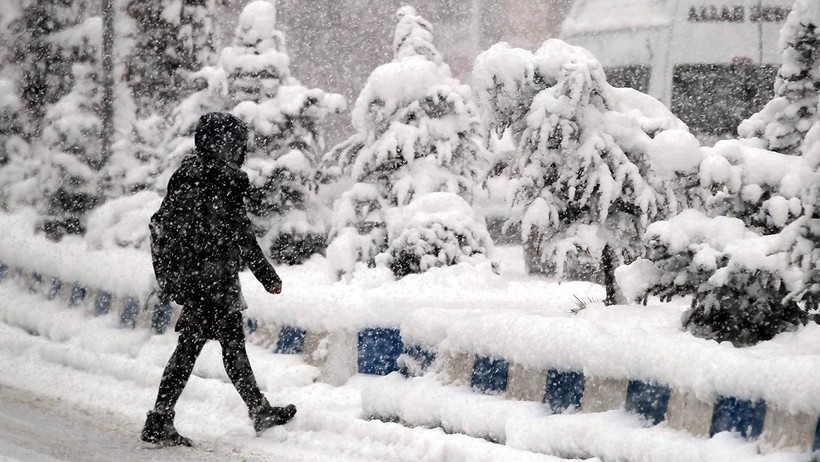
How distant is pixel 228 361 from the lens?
754 centimetres

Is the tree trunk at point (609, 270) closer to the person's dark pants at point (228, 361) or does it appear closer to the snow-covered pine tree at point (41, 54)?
the person's dark pants at point (228, 361)

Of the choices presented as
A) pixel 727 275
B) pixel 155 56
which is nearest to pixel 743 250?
pixel 727 275

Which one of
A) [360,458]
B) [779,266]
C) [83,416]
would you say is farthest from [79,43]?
[779,266]

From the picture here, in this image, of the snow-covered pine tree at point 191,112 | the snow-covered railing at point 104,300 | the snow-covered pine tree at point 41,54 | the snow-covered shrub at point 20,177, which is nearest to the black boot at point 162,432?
the snow-covered railing at point 104,300

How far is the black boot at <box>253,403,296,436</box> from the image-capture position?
755 centimetres

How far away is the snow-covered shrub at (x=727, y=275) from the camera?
6105mm

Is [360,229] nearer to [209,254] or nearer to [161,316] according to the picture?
[161,316]

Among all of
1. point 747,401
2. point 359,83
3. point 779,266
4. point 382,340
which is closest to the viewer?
point 747,401

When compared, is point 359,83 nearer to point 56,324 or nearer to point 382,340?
point 56,324

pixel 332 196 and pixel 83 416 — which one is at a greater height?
pixel 332 196

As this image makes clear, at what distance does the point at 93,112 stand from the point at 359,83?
10035mm

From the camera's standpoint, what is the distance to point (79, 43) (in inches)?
801

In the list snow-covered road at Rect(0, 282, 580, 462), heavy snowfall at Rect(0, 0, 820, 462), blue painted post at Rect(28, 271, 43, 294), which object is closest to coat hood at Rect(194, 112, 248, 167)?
heavy snowfall at Rect(0, 0, 820, 462)

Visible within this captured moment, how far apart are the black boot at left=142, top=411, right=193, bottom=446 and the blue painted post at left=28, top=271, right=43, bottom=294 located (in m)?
5.78
